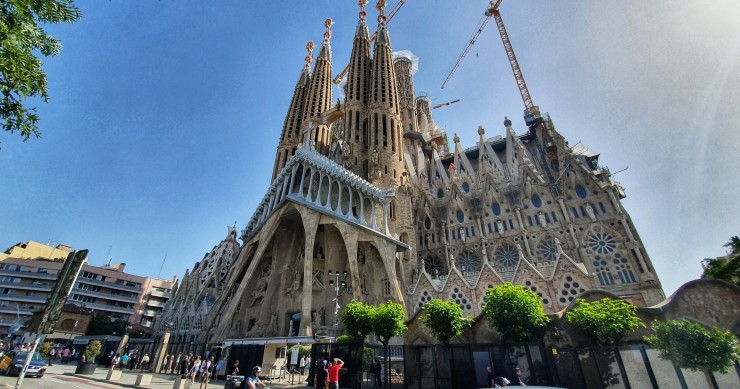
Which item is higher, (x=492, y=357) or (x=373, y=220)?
(x=373, y=220)

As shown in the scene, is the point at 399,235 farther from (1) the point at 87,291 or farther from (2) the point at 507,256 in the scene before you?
(1) the point at 87,291

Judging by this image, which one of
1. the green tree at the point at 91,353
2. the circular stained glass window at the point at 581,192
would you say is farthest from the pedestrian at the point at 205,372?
the circular stained glass window at the point at 581,192

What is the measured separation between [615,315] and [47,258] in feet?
246

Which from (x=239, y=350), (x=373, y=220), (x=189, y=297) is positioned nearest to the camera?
(x=239, y=350)

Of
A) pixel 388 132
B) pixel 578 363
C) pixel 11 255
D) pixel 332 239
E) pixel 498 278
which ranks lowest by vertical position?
pixel 578 363

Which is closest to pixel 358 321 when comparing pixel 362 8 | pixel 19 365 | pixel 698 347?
pixel 698 347

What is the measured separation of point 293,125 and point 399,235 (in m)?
23.5

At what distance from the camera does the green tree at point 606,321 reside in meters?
10.2

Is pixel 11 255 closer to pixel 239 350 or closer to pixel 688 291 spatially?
pixel 239 350

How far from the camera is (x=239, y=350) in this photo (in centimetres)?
1462

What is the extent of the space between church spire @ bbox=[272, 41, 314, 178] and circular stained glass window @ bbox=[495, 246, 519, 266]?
2692 cm

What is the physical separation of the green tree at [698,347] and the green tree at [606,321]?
2000 millimetres

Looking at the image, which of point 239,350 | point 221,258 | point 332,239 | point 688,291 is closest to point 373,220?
point 332,239

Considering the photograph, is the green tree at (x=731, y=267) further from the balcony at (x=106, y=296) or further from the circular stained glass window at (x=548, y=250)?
the balcony at (x=106, y=296)
